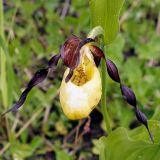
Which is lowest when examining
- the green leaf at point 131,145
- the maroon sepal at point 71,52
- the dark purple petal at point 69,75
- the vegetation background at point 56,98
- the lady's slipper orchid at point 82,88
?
the vegetation background at point 56,98

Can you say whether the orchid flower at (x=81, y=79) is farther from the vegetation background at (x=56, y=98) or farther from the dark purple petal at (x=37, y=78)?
the vegetation background at (x=56, y=98)

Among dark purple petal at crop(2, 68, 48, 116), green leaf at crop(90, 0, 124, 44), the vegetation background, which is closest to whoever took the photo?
green leaf at crop(90, 0, 124, 44)

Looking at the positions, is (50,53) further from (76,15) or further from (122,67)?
(76,15)

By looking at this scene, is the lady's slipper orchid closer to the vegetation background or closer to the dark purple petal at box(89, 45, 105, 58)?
the dark purple petal at box(89, 45, 105, 58)

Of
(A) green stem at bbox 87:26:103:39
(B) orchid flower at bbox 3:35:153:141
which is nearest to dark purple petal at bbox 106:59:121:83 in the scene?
(B) orchid flower at bbox 3:35:153:141

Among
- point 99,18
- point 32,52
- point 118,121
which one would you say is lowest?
point 118,121

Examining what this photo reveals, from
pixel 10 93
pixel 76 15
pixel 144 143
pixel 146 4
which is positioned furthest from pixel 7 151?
pixel 146 4

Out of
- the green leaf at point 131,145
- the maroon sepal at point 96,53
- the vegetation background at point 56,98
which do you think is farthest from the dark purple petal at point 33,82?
the vegetation background at point 56,98
